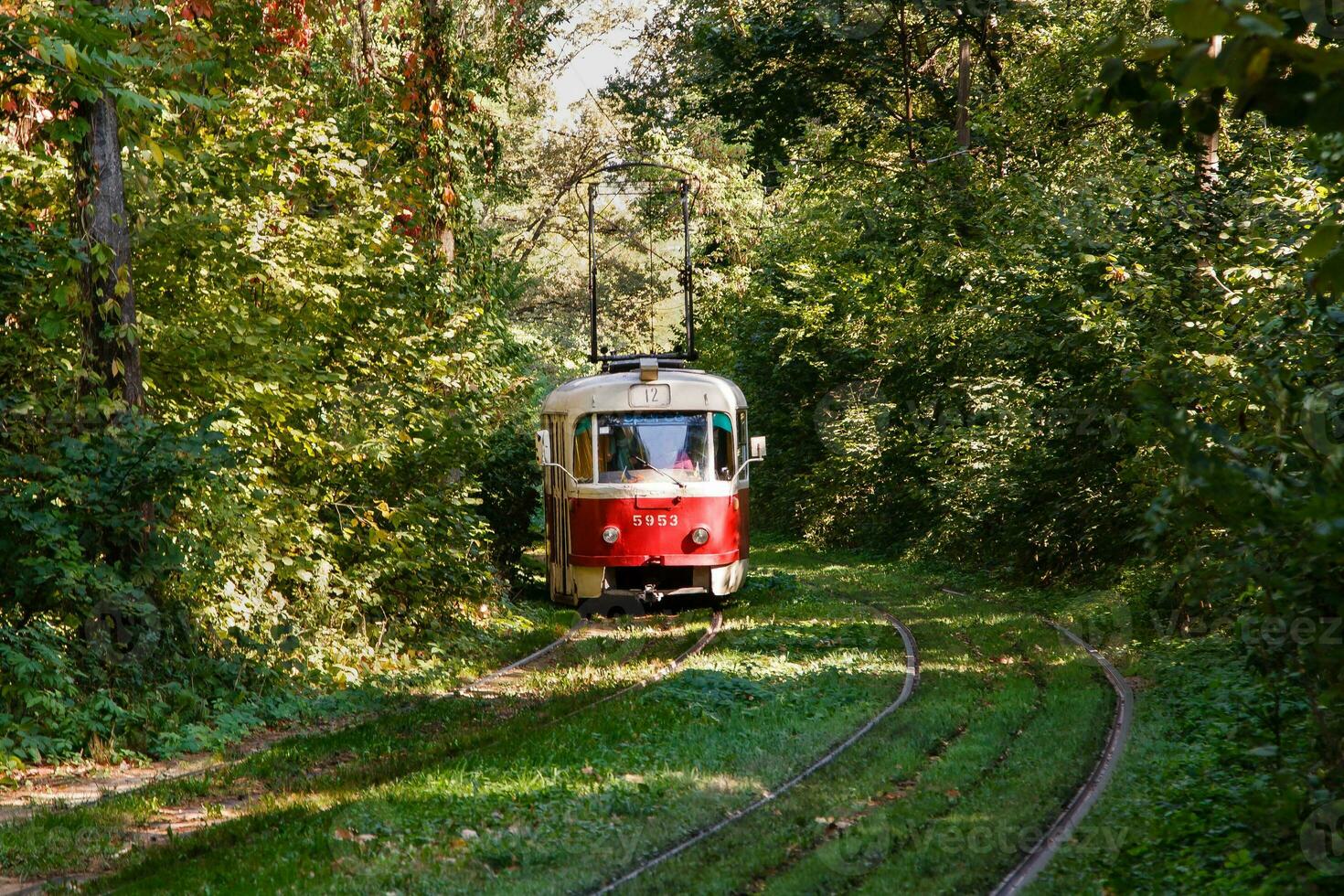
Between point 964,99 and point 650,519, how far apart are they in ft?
37.0

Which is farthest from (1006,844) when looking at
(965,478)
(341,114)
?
(965,478)

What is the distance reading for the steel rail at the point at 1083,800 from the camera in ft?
22.2

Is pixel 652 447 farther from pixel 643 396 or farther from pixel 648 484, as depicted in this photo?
pixel 643 396

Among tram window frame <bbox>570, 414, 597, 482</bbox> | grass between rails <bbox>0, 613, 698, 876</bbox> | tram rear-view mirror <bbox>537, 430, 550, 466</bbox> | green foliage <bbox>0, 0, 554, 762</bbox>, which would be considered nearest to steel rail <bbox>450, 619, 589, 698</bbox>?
grass between rails <bbox>0, 613, 698, 876</bbox>

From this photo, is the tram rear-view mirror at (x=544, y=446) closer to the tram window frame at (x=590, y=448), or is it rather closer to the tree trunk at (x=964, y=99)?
the tram window frame at (x=590, y=448)

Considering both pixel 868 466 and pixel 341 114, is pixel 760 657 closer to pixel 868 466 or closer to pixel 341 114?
pixel 341 114

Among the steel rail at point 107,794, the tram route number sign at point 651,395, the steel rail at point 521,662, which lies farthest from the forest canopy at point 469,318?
the tram route number sign at point 651,395

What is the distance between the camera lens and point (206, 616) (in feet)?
41.5

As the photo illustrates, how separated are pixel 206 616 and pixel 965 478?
545 inches

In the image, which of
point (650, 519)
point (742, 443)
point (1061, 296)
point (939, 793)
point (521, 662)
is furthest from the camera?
point (742, 443)

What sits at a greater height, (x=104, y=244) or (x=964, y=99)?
(x=964, y=99)

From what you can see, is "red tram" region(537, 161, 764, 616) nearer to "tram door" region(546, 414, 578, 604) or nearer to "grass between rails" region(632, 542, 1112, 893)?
"tram door" region(546, 414, 578, 604)

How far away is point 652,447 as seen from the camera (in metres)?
17.1

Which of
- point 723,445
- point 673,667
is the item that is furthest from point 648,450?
point 673,667
